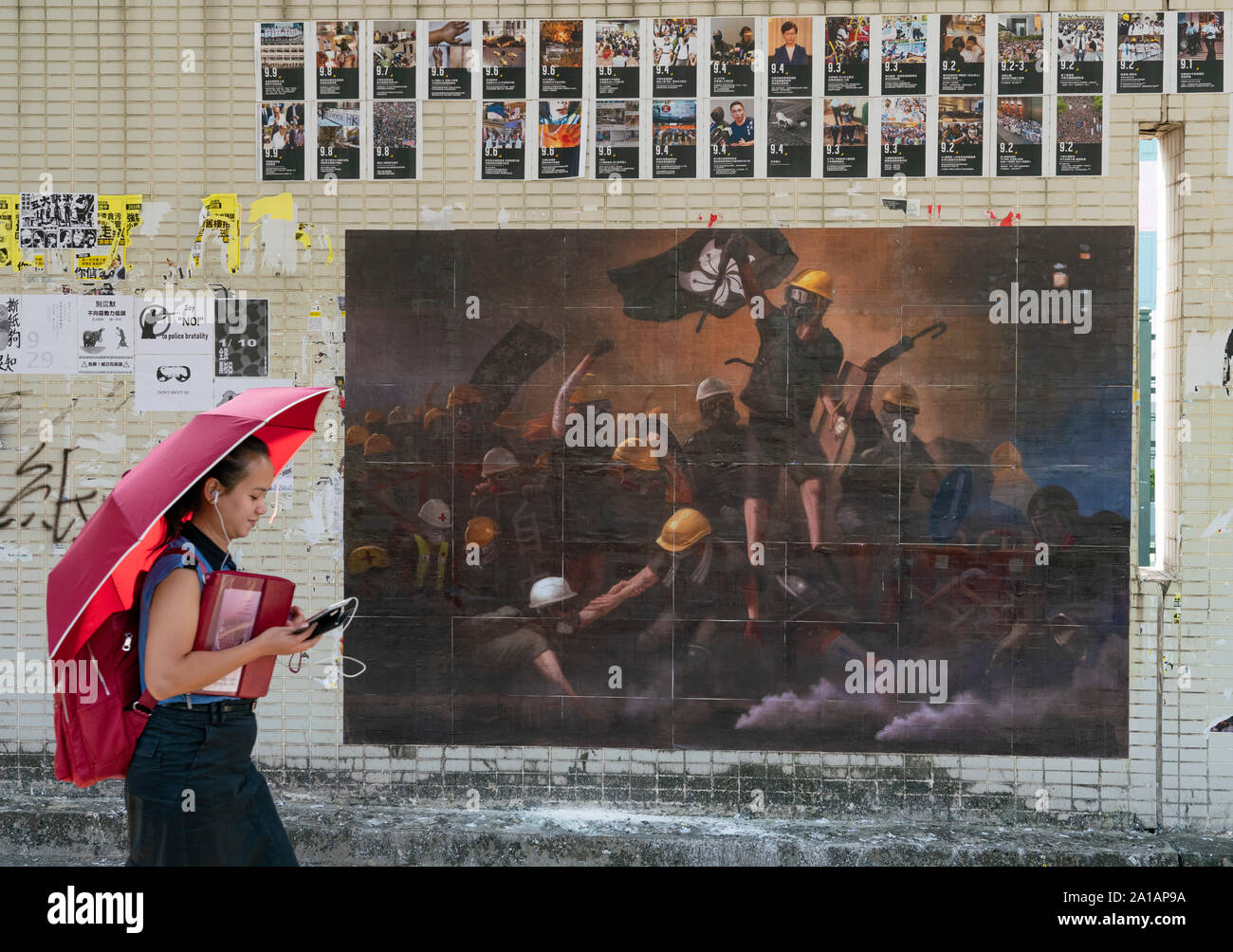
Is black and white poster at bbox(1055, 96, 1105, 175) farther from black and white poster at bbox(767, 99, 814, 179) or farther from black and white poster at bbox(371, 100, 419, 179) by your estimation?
black and white poster at bbox(371, 100, 419, 179)

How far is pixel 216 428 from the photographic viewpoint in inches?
125

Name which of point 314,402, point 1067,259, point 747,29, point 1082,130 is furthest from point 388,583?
point 1082,130

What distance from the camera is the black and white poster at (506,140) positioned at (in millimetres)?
5887

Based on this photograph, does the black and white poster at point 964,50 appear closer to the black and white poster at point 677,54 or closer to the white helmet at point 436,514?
the black and white poster at point 677,54

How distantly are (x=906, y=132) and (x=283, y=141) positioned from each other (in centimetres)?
341

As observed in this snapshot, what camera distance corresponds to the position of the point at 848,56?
18.9 ft

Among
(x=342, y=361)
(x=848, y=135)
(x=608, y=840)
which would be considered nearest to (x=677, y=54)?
(x=848, y=135)

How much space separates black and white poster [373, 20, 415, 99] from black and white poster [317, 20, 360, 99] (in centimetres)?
11

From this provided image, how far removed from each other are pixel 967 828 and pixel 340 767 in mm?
3442

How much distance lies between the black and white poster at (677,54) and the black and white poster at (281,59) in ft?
6.44

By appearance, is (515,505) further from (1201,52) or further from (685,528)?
(1201,52)

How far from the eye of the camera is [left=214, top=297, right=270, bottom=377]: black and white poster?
19.7ft

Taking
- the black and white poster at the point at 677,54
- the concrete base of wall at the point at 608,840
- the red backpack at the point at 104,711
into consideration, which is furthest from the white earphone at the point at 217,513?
the black and white poster at the point at 677,54

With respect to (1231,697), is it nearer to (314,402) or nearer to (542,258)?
(542,258)
